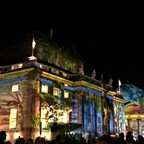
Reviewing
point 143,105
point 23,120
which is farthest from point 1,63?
point 143,105

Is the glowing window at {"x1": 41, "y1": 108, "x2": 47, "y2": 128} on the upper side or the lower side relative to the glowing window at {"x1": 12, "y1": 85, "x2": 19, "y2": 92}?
lower

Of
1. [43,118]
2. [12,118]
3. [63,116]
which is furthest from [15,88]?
[63,116]

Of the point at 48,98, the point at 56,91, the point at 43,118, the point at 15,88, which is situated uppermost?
the point at 15,88

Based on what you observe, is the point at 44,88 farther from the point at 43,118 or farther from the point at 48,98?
the point at 43,118

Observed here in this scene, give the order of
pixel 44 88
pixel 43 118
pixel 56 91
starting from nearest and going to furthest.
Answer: pixel 43 118 < pixel 44 88 < pixel 56 91

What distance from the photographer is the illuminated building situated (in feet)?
121

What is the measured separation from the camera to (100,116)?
48969 millimetres

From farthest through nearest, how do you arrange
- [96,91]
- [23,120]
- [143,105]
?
[143,105]
[96,91]
[23,120]

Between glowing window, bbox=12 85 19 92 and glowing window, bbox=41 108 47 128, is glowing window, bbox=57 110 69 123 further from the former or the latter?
glowing window, bbox=12 85 19 92

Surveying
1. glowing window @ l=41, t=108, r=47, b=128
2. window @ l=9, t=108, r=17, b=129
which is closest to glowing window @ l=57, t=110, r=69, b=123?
glowing window @ l=41, t=108, r=47, b=128

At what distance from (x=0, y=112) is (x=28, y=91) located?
204 inches

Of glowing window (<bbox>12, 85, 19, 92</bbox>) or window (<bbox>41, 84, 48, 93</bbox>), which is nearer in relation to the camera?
glowing window (<bbox>12, 85, 19, 92</bbox>)

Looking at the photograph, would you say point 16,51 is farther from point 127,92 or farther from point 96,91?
point 127,92

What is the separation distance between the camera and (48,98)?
39.3 meters
